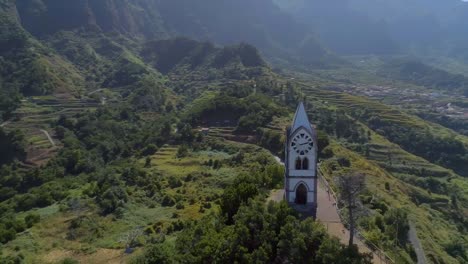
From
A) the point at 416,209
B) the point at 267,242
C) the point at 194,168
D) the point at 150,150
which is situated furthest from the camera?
the point at 150,150

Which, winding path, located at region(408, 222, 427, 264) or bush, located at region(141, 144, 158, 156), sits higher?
bush, located at region(141, 144, 158, 156)

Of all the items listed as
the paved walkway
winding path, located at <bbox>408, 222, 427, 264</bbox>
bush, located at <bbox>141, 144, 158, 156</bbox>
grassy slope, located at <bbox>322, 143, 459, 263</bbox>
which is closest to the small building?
the paved walkway

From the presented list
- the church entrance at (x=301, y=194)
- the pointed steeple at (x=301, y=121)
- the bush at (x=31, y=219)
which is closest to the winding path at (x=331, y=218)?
the church entrance at (x=301, y=194)

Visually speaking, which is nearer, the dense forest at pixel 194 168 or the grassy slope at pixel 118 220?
the dense forest at pixel 194 168

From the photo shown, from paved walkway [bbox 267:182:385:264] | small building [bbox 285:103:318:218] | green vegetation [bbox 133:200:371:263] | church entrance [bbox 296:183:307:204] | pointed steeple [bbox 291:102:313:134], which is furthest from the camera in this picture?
church entrance [bbox 296:183:307:204]

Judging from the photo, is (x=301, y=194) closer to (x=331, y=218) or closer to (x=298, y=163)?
(x=298, y=163)

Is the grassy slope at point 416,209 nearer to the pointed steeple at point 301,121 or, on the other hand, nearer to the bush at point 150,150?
the pointed steeple at point 301,121

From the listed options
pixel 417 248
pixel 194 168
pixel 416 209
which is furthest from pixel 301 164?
pixel 194 168

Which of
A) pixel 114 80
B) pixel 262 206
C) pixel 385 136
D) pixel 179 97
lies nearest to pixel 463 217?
pixel 385 136

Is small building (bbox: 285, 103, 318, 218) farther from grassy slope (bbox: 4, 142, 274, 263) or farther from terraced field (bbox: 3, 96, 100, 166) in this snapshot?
terraced field (bbox: 3, 96, 100, 166)
